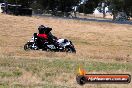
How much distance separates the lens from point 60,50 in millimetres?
23891

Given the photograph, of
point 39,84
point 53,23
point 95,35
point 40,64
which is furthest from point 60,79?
point 53,23

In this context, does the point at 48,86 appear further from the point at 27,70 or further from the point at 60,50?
the point at 60,50

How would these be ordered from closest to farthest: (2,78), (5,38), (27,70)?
1. (2,78)
2. (27,70)
3. (5,38)

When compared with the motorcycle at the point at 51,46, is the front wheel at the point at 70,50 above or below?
below

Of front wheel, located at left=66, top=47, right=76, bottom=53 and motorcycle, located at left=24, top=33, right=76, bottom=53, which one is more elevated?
motorcycle, located at left=24, top=33, right=76, bottom=53

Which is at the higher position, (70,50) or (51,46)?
(51,46)

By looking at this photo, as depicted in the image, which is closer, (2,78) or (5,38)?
(2,78)

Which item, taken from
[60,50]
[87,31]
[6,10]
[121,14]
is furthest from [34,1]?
[60,50]

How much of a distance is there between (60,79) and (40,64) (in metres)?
3.17

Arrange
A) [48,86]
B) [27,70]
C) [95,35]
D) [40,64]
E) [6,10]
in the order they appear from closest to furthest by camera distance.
A: 1. [48,86]
2. [27,70]
3. [40,64]
4. [95,35]
5. [6,10]

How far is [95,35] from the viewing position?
4044cm

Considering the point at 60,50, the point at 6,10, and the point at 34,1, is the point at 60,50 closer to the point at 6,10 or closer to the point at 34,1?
the point at 6,10

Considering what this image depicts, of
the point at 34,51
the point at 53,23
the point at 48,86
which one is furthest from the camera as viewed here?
the point at 53,23

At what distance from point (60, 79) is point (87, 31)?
98.5 feet
